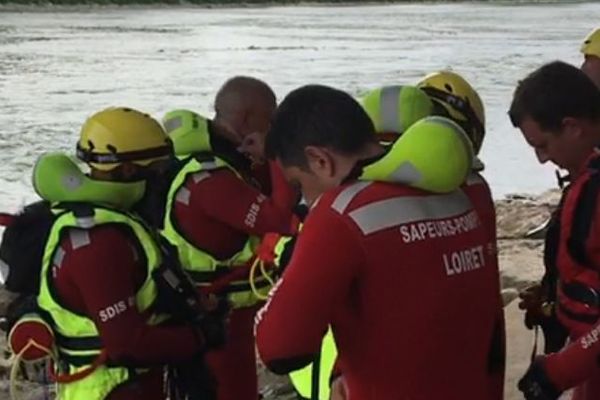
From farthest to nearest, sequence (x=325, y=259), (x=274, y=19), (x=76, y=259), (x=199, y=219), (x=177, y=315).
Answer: (x=274, y=19) < (x=199, y=219) < (x=177, y=315) < (x=76, y=259) < (x=325, y=259)

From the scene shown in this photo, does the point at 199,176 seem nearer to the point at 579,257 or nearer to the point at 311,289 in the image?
the point at 579,257

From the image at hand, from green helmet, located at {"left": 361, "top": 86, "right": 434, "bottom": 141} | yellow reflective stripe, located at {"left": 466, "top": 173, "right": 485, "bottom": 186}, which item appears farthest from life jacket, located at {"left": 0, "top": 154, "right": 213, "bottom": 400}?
yellow reflective stripe, located at {"left": 466, "top": 173, "right": 485, "bottom": 186}

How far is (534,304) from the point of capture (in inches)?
183

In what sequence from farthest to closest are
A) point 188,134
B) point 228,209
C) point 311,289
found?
1. point 188,134
2. point 228,209
3. point 311,289

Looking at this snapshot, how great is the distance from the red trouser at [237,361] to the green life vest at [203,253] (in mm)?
87

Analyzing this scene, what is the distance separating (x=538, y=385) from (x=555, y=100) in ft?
2.98

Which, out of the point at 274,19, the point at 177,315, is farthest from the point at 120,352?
the point at 274,19

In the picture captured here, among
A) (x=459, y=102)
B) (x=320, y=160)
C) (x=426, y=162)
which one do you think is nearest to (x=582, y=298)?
(x=459, y=102)

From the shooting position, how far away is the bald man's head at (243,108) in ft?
18.4

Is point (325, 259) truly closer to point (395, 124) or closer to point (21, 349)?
point (395, 124)

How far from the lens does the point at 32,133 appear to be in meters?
20.6

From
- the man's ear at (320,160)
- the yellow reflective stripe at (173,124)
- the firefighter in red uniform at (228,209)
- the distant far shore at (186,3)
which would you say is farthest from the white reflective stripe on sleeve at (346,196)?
the distant far shore at (186,3)

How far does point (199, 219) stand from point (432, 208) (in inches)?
82.5

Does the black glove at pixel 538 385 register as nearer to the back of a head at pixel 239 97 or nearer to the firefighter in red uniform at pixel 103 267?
the firefighter in red uniform at pixel 103 267
